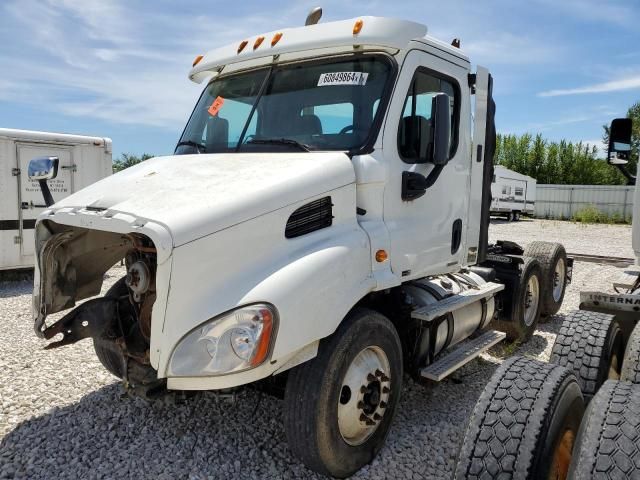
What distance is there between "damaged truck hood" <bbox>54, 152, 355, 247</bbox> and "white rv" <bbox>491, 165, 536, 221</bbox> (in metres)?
25.8

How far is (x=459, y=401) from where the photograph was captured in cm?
461

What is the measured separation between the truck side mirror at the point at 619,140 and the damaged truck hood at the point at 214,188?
6.89 ft

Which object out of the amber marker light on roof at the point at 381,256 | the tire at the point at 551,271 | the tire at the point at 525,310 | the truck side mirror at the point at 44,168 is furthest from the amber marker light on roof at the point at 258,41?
the tire at the point at 551,271

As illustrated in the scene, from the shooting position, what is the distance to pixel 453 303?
4305 mm

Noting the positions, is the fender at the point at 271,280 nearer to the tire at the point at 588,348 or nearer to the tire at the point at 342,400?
the tire at the point at 342,400

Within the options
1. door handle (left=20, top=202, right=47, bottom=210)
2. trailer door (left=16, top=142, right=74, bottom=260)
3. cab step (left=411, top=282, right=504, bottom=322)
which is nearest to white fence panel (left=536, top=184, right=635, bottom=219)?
cab step (left=411, top=282, right=504, bottom=322)

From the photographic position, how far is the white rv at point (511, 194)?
2888 centimetres

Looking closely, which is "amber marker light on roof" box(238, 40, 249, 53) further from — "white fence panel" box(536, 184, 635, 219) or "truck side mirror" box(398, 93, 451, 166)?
"white fence panel" box(536, 184, 635, 219)

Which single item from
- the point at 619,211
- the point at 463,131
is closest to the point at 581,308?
the point at 463,131

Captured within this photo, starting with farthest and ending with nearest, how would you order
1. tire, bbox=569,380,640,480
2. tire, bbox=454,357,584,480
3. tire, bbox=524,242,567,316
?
1. tire, bbox=524,242,567,316
2. tire, bbox=454,357,584,480
3. tire, bbox=569,380,640,480

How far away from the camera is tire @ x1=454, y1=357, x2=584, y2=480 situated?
7.19 ft

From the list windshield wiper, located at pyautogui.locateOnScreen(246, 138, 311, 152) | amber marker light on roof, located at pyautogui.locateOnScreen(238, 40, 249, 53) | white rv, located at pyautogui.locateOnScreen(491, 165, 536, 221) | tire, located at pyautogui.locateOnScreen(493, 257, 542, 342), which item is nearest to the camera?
windshield wiper, located at pyautogui.locateOnScreen(246, 138, 311, 152)

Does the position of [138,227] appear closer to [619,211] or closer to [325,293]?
[325,293]

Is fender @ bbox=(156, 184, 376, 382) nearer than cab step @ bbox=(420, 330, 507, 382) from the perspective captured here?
Yes
